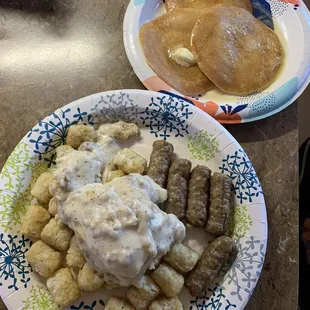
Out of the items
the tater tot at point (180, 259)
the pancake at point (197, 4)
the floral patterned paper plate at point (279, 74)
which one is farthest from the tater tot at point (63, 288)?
the pancake at point (197, 4)

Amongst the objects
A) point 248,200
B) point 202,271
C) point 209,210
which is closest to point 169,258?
point 202,271

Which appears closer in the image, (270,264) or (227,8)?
(270,264)

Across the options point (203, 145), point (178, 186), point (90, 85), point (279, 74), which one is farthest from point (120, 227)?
point (279, 74)

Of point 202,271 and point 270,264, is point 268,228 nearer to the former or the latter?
point 270,264

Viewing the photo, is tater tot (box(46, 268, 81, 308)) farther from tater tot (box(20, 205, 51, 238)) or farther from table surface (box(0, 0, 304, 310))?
table surface (box(0, 0, 304, 310))

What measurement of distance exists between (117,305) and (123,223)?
13.4 inches

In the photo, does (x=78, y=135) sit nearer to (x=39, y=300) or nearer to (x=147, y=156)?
(x=147, y=156)

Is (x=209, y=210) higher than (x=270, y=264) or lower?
higher

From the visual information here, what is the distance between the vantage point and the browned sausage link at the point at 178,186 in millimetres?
1677

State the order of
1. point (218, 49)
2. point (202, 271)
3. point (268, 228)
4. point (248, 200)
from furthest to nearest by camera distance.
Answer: point (218, 49)
point (268, 228)
point (248, 200)
point (202, 271)

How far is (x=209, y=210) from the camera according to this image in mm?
1693

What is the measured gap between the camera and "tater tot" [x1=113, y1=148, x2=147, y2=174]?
1.70m

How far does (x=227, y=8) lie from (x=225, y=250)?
120 cm

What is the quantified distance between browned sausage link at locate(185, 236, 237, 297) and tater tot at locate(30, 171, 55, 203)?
64 centimetres
